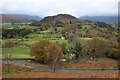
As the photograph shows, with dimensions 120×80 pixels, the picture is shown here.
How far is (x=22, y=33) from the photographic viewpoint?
83.6 m

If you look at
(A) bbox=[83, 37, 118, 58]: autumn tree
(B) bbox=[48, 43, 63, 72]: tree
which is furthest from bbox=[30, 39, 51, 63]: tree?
(A) bbox=[83, 37, 118, 58]: autumn tree

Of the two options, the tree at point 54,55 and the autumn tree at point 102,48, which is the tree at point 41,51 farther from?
the autumn tree at point 102,48

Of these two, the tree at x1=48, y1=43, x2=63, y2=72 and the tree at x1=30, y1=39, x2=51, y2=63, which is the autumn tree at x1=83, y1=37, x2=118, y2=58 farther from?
the tree at x1=48, y1=43, x2=63, y2=72

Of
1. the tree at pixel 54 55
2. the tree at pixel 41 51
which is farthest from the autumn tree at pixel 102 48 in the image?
the tree at pixel 54 55

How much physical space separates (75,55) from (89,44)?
8328mm

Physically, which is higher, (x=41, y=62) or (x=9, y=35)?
(x=9, y=35)

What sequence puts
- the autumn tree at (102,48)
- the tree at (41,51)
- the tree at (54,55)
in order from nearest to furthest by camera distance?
1. the tree at (54,55)
2. the tree at (41,51)
3. the autumn tree at (102,48)

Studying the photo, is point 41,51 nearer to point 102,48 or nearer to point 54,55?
point 54,55

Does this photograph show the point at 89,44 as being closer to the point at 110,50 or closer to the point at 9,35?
the point at 110,50

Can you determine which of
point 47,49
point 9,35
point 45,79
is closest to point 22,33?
point 9,35

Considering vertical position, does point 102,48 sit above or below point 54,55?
below

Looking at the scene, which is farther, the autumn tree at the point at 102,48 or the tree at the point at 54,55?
the autumn tree at the point at 102,48

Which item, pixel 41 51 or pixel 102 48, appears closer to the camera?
pixel 41 51

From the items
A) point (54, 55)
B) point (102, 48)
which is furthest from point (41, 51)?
point (102, 48)
